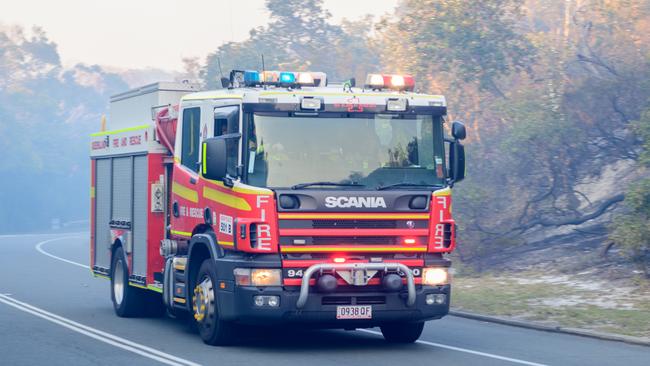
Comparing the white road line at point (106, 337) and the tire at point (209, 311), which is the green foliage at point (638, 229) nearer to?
the tire at point (209, 311)

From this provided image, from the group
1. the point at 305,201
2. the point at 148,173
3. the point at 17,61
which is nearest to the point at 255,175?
the point at 305,201

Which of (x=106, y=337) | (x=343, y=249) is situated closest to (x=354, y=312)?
(x=343, y=249)

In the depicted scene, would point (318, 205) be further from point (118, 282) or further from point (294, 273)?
point (118, 282)

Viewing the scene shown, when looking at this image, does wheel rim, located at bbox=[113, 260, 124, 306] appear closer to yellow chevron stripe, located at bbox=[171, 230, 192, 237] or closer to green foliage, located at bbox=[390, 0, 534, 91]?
yellow chevron stripe, located at bbox=[171, 230, 192, 237]

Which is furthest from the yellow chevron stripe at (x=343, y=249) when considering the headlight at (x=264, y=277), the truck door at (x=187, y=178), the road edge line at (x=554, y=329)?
the road edge line at (x=554, y=329)

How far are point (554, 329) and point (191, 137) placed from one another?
548 cm

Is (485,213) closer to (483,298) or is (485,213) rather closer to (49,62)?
(483,298)

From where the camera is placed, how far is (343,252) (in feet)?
40.0

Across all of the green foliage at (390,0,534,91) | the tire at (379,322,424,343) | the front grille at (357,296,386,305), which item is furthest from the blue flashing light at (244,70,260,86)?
the green foliage at (390,0,534,91)

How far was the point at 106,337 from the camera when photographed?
46.5 feet

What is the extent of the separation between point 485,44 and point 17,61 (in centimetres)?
7554

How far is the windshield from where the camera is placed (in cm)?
1223

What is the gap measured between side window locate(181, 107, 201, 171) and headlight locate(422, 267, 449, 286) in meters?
3.07

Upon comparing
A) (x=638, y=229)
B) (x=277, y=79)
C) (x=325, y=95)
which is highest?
(x=277, y=79)
